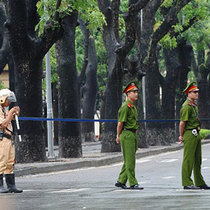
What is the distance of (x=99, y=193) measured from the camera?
13.2 meters

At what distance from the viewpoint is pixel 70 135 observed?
2514 centimetres

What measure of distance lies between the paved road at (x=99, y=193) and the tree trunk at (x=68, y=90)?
5.08m

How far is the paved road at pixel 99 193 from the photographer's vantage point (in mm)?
10891

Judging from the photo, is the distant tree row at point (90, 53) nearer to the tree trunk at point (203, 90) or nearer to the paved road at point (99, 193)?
the paved road at point (99, 193)

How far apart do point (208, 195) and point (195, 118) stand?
2.10 meters

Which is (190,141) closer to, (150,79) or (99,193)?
(99,193)

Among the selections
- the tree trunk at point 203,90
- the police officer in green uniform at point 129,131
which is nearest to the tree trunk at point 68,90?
the police officer in green uniform at point 129,131

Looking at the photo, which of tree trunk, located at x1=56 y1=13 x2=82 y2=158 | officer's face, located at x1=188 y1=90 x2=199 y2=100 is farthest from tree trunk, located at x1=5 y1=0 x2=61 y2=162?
officer's face, located at x1=188 y1=90 x2=199 y2=100

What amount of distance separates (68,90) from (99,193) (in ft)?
39.9

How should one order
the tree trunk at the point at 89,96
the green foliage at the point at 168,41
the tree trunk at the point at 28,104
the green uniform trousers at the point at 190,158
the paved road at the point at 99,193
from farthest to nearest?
the tree trunk at the point at 89,96 < the green foliage at the point at 168,41 < the tree trunk at the point at 28,104 < the green uniform trousers at the point at 190,158 < the paved road at the point at 99,193

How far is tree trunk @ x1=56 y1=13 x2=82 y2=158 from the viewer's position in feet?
82.3

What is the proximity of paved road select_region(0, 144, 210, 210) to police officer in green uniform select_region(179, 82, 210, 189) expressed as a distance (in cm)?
28

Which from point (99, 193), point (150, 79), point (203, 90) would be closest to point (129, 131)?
point (99, 193)

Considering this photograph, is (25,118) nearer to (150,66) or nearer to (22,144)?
(22,144)
